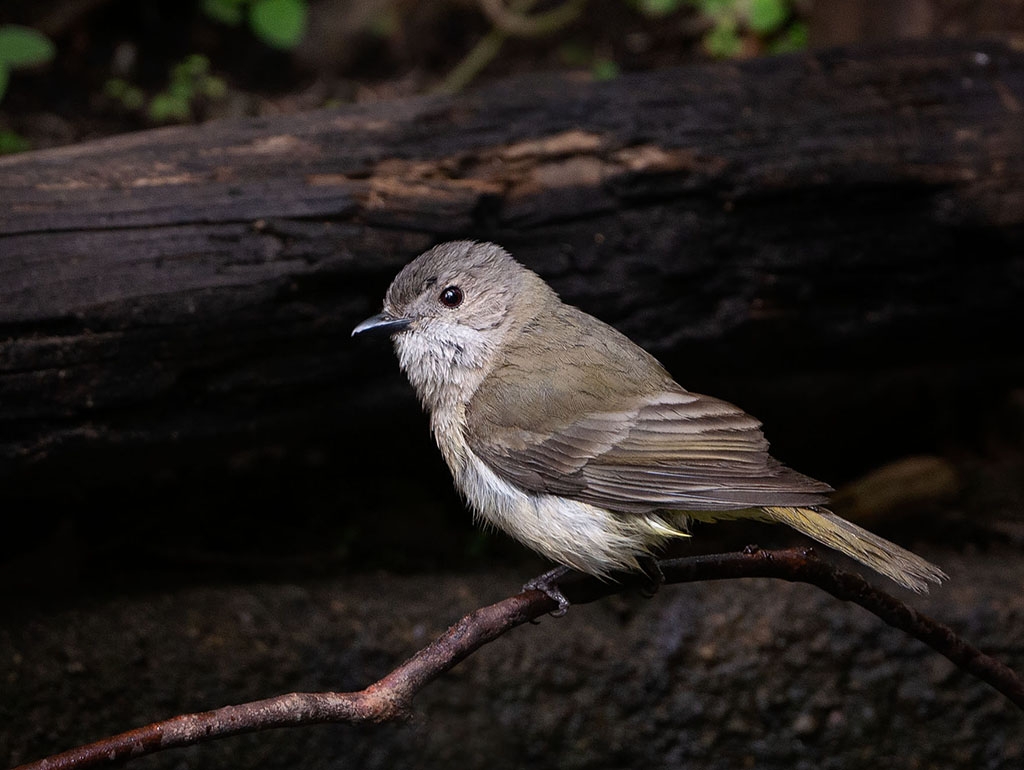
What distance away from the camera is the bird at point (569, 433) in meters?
2.75

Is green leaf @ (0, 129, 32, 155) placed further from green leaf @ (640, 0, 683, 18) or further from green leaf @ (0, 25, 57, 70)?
green leaf @ (640, 0, 683, 18)

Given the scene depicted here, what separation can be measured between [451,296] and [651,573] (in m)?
1.08

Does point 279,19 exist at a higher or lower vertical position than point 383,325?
higher

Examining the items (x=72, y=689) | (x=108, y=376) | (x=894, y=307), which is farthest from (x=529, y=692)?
(x=894, y=307)

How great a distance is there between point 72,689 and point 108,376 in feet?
3.45

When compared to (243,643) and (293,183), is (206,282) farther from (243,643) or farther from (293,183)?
(243,643)

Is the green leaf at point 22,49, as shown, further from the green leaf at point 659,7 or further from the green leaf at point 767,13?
the green leaf at point 767,13

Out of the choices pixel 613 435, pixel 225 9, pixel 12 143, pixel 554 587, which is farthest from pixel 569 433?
pixel 225 9

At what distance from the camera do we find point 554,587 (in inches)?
112

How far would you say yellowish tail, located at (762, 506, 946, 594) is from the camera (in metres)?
2.46

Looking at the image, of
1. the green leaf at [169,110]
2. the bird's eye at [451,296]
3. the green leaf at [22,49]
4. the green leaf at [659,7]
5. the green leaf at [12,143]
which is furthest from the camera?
the green leaf at [659,7]

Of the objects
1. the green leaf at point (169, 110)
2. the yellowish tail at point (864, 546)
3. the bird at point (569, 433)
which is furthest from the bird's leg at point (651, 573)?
the green leaf at point (169, 110)

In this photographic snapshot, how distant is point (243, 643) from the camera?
371 centimetres

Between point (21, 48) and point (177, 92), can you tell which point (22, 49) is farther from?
point (177, 92)
